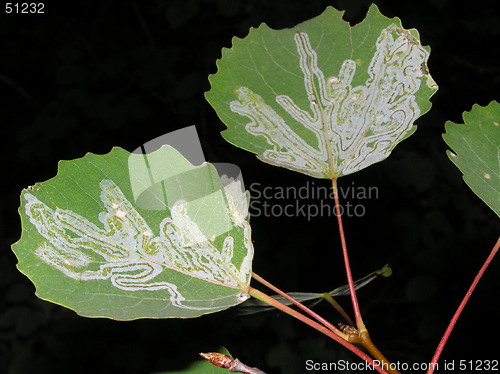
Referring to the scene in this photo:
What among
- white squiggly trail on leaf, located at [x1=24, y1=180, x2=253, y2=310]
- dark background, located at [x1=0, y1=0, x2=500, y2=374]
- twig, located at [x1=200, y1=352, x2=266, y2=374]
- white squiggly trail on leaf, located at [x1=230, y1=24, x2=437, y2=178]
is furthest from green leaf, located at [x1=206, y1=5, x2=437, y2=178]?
dark background, located at [x1=0, y1=0, x2=500, y2=374]

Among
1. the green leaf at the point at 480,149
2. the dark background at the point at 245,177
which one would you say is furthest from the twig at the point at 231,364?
the dark background at the point at 245,177

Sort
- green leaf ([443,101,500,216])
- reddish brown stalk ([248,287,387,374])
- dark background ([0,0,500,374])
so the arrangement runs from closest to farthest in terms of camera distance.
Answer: reddish brown stalk ([248,287,387,374]) → green leaf ([443,101,500,216]) → dark background ([0,0,500,374])

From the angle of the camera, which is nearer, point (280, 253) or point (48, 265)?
point (48, 265)

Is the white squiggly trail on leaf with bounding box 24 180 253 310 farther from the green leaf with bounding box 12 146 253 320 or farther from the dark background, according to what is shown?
the dark background

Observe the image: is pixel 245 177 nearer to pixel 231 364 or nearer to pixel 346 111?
pixel 346 111

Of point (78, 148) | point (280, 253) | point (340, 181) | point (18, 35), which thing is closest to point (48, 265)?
point (340, 181)

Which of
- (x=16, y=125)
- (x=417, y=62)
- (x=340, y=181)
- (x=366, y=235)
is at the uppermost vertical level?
(x=417, y=62)

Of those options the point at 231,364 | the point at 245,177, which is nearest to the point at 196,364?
the point at 231,364

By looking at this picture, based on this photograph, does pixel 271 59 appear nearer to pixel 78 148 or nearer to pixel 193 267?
pixel 193 267
